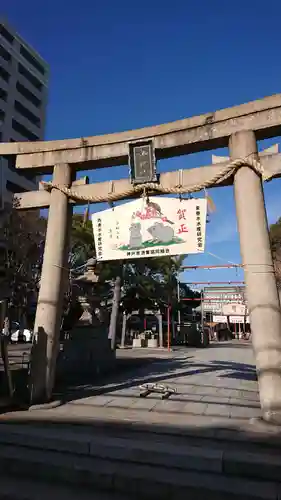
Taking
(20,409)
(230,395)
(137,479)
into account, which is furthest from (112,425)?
(230,395)

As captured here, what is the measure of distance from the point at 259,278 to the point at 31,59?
71.9 meters

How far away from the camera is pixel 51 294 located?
654 cm

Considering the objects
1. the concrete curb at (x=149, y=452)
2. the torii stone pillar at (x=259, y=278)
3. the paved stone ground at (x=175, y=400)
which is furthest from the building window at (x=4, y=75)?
the concrete curb at (x=149, y=452)

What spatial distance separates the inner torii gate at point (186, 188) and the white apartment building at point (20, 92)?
46954 millimetres

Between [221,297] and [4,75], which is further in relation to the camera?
[4,75]

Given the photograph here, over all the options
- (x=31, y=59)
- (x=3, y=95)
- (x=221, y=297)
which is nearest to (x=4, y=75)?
(x=3, y=95)

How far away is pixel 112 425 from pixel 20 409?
196 centimetres

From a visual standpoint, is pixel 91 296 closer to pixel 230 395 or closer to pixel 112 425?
pixel 230 395

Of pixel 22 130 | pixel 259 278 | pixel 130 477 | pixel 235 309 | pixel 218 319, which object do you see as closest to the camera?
pixel 130 477

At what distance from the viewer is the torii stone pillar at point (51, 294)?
6.30 meters

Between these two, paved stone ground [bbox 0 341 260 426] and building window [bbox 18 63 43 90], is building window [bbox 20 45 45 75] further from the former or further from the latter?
paved stone ground [bbox 0 341 260 426]

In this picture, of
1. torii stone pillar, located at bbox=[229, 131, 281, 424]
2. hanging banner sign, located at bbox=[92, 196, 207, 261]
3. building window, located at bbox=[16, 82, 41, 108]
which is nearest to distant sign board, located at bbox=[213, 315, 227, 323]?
hanging banner sign, located at bbox=[92, 196, 207, 261]

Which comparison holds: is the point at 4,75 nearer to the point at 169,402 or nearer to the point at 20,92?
the point at 20,92

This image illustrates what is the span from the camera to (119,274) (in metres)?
21.5
